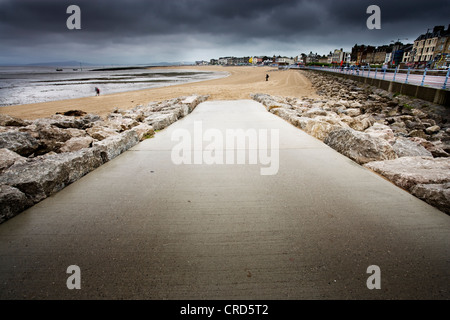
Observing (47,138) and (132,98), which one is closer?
(47,138)

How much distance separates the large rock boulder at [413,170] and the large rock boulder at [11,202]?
4930mm

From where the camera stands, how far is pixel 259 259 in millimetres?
1927

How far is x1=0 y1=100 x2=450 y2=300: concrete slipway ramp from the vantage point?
5.49 feet

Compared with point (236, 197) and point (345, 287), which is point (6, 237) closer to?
point (236, 197)

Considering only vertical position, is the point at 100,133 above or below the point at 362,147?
below

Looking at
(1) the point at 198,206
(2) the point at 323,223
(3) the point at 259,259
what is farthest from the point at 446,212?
(1) the point at 198,206

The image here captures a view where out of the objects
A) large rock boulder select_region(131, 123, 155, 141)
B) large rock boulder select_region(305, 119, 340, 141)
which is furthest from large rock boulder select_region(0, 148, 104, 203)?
large rock boulder select_region(305, 119, 340, 141)

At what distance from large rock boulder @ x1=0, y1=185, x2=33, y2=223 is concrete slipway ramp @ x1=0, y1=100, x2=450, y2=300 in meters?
0.10

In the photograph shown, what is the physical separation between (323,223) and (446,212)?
1.49 m

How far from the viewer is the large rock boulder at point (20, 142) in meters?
4.06

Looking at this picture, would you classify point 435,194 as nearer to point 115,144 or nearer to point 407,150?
point 407,150

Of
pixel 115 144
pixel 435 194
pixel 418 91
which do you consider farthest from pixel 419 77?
pixel 115 144

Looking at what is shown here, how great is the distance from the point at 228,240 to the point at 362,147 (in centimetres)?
332

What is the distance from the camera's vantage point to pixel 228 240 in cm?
213
